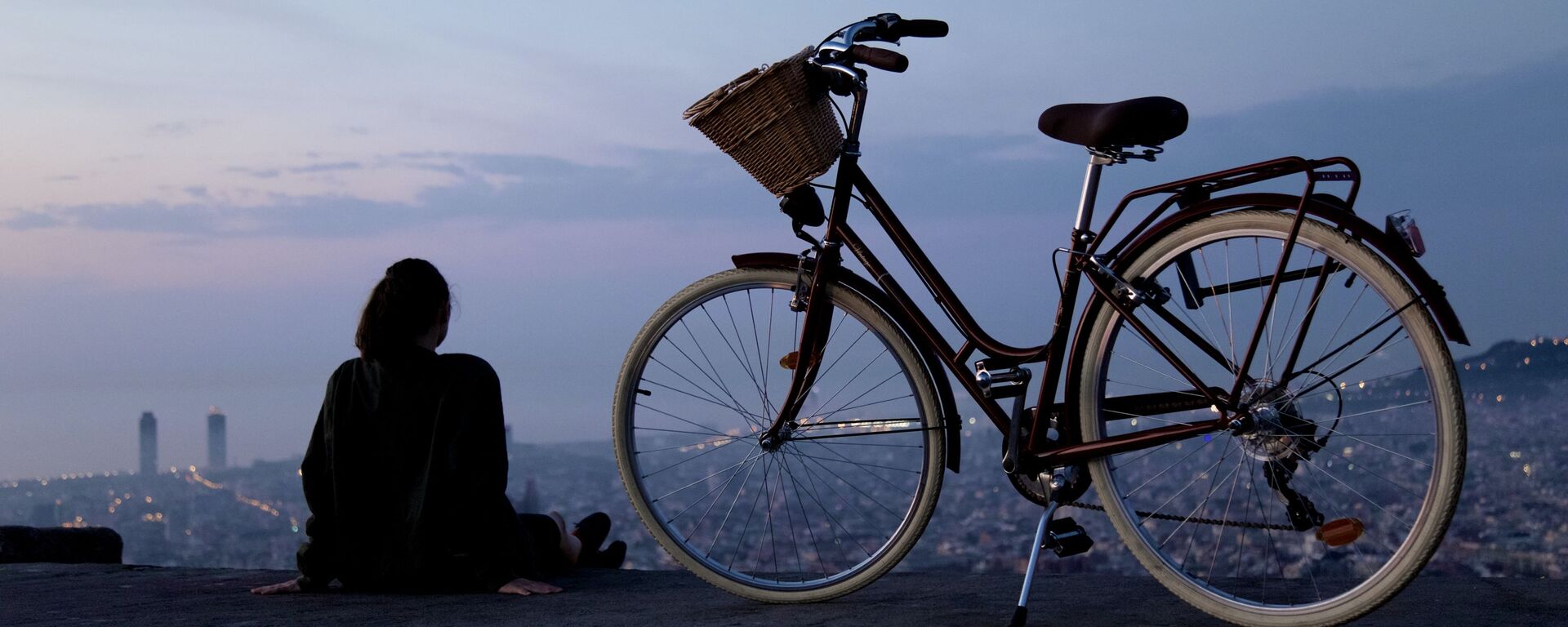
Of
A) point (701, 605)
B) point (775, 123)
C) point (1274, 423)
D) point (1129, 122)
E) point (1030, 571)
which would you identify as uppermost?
point (775, 123)

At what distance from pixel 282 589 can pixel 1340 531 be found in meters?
3.17

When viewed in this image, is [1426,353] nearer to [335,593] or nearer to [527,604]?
[527,604]

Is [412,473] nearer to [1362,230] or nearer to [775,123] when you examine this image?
[775,123]

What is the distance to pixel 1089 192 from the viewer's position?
3.05 m

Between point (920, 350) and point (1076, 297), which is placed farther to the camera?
point (920, 350)

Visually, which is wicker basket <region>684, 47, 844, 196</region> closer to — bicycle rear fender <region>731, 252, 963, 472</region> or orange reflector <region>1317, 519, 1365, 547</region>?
bicycle rear fender <region>731, 252, 963, 472</region>

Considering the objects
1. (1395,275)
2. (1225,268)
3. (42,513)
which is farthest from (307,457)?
(42,513)

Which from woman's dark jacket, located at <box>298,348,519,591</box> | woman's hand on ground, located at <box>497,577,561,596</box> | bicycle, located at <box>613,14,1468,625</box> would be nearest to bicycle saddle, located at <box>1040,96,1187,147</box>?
bicycle, located at <box>613,14,1468,625</box>

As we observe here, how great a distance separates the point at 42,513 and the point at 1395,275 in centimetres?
2608

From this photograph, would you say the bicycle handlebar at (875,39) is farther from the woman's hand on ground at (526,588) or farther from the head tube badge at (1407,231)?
the woman's hand on ground at (526,588)

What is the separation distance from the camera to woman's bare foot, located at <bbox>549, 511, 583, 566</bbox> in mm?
4328

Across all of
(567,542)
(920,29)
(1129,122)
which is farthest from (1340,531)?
(567,542)

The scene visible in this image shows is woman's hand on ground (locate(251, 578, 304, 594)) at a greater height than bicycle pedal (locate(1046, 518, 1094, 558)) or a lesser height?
lesser

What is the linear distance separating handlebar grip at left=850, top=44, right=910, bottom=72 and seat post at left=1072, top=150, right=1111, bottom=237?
1.85 ft
